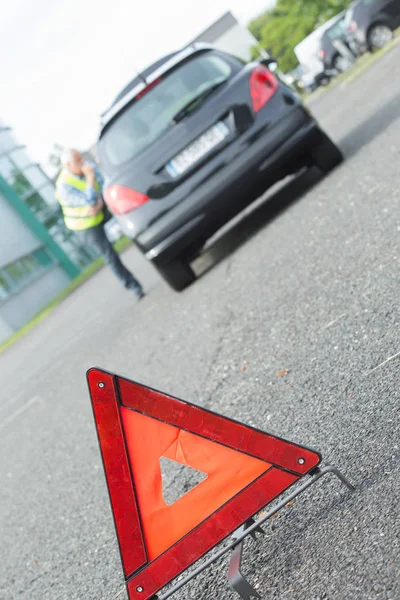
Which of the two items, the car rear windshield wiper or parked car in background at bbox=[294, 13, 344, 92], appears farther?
parked car in background at bbox=[294, 13, 344, 92]

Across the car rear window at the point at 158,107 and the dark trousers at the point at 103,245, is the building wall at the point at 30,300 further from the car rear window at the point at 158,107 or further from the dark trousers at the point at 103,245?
the car rear window at the point at 158,107

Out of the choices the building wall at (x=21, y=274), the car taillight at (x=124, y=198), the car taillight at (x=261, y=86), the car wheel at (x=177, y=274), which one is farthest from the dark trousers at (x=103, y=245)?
the building wall at (x=21, y=274)

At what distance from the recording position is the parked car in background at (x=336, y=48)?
89.3 ft

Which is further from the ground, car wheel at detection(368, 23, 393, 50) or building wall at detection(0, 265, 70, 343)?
building wall at detection(0, 265, 70, 343)

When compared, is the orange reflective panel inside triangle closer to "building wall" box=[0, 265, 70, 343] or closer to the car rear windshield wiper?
the car rear windshield wiper

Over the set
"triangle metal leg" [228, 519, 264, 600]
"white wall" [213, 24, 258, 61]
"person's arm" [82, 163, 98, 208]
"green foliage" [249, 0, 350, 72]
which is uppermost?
"white wall" [213, 24, 258, 61]

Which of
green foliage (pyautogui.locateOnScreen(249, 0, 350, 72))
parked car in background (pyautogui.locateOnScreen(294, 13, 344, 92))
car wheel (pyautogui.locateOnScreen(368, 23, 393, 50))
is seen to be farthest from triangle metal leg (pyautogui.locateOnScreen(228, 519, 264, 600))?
green foliage (pyautogui.locateOnScreen(249, 0, 350, 72))

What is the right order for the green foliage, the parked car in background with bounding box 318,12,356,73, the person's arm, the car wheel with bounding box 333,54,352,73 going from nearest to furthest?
the person's arm, the parked car in background with bounding box 318,12,356,73, the car wheel with bounding box 333,54,352,73, the green foliage

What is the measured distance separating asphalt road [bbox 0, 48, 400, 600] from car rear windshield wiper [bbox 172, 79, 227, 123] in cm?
135

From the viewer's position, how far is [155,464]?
2.50 meters

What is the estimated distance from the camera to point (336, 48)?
92.2ft

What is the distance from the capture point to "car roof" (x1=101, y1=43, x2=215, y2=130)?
7160 millimetres

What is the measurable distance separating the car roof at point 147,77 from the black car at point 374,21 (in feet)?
49.8

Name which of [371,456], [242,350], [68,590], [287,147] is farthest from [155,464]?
[287,147]
